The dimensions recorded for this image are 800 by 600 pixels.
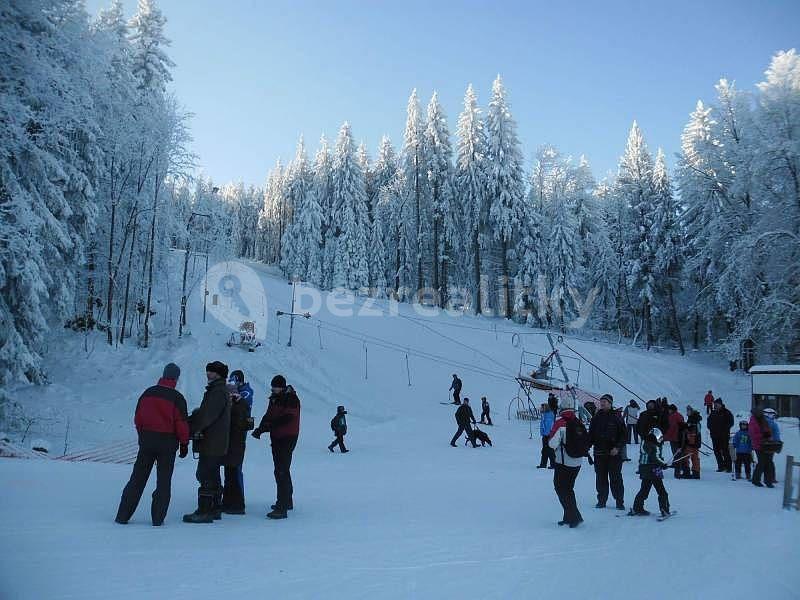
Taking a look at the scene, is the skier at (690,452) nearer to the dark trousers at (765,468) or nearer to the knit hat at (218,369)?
the dark trousers at (765,468)

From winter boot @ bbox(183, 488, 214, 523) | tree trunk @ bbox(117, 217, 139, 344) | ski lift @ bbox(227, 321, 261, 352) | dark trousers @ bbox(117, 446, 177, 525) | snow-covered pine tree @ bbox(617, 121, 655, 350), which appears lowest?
winter boot @ bbox(183, 488, 214, 523)

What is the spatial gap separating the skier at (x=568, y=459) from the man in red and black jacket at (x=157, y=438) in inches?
184

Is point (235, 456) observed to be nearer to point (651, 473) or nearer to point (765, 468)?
point (651, 473)

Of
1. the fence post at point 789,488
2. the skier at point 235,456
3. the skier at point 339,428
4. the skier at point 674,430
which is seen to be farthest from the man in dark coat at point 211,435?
the skier at point 674,430

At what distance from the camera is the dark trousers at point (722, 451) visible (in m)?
13.6

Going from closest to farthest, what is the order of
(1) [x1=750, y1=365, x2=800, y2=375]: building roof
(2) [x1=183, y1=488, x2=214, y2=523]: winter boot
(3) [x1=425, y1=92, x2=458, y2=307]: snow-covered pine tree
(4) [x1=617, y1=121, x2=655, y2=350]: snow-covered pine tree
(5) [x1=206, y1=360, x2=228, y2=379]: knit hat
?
(2) [x1=183, y1=488, x2=214, y2=523]: winter boot → (5) [x1=206, y1=360, x2=228, y2=379]: knit hat → (1) [x1=750, y1=365, x2=800, y2=375]: building roof → (4) [x1=617, y1=121, x2=655, y2=350]: snow-covered pine tree → (3) [x1=425, y1=92, x2=458, y2=307]: snow-covered pine tree

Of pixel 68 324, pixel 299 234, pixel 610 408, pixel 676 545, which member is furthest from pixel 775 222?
pixel 299 234

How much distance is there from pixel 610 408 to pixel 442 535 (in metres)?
3.92

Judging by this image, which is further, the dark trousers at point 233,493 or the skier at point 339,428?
the skier at point 339,428

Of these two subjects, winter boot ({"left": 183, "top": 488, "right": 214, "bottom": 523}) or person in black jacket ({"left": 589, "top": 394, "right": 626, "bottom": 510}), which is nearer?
winter boot ({"left": 183, "top": 488, "right": 214, "bottom": 523})

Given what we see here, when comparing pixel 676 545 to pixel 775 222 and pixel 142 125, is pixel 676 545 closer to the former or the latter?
pixel 142 125

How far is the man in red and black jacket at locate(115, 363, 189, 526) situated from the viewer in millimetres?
5852

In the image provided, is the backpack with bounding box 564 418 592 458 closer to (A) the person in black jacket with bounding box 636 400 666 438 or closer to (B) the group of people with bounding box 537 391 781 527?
(B) the group of people with bounding box 537 391 781 527

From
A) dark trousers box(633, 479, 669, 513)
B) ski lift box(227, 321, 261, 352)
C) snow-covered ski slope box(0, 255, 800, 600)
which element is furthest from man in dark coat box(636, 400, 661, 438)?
ski lift box(227, 321, 261, 352)
